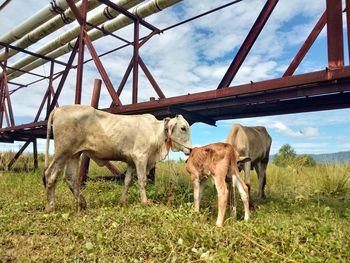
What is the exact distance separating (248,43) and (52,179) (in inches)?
182

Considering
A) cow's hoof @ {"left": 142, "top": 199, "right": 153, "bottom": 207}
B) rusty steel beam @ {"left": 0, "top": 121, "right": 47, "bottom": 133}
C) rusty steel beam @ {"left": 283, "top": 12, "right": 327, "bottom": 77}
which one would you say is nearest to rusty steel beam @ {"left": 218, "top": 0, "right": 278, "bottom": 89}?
rusty steel beam @ {"left": 283, "top": 12, "right": 327, "bottom": 77}

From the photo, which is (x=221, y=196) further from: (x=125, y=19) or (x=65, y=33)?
(x=65, y=33)

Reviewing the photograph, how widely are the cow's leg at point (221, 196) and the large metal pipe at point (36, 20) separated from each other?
9.48 metres

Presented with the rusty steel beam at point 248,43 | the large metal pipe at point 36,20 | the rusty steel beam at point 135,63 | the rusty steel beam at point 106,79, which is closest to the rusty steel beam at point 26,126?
the rusty steel beam at point 106,79

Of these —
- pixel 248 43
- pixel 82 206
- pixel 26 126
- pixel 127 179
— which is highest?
pixel 248 43

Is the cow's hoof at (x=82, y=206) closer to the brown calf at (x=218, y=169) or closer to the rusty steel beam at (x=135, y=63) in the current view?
the brown calf at (x=218, y=169)

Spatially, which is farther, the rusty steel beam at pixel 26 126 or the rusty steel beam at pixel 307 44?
the rusty steel beam at pixel 26 126

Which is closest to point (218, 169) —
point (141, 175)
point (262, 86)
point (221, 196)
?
point (221, 196)

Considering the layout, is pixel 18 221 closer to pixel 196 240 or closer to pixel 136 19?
pixel 196 240

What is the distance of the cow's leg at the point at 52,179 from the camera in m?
5.54

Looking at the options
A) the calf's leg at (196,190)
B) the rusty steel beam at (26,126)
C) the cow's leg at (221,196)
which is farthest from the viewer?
the rusty steel beam at (26,126)

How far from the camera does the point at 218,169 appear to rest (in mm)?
4609

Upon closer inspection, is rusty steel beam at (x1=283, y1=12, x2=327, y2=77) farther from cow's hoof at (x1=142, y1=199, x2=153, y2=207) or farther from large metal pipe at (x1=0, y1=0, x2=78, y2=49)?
large metal pipe at (x1=0, y1=0, x2=78, y2=49)

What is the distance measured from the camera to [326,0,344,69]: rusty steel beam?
4.40m
